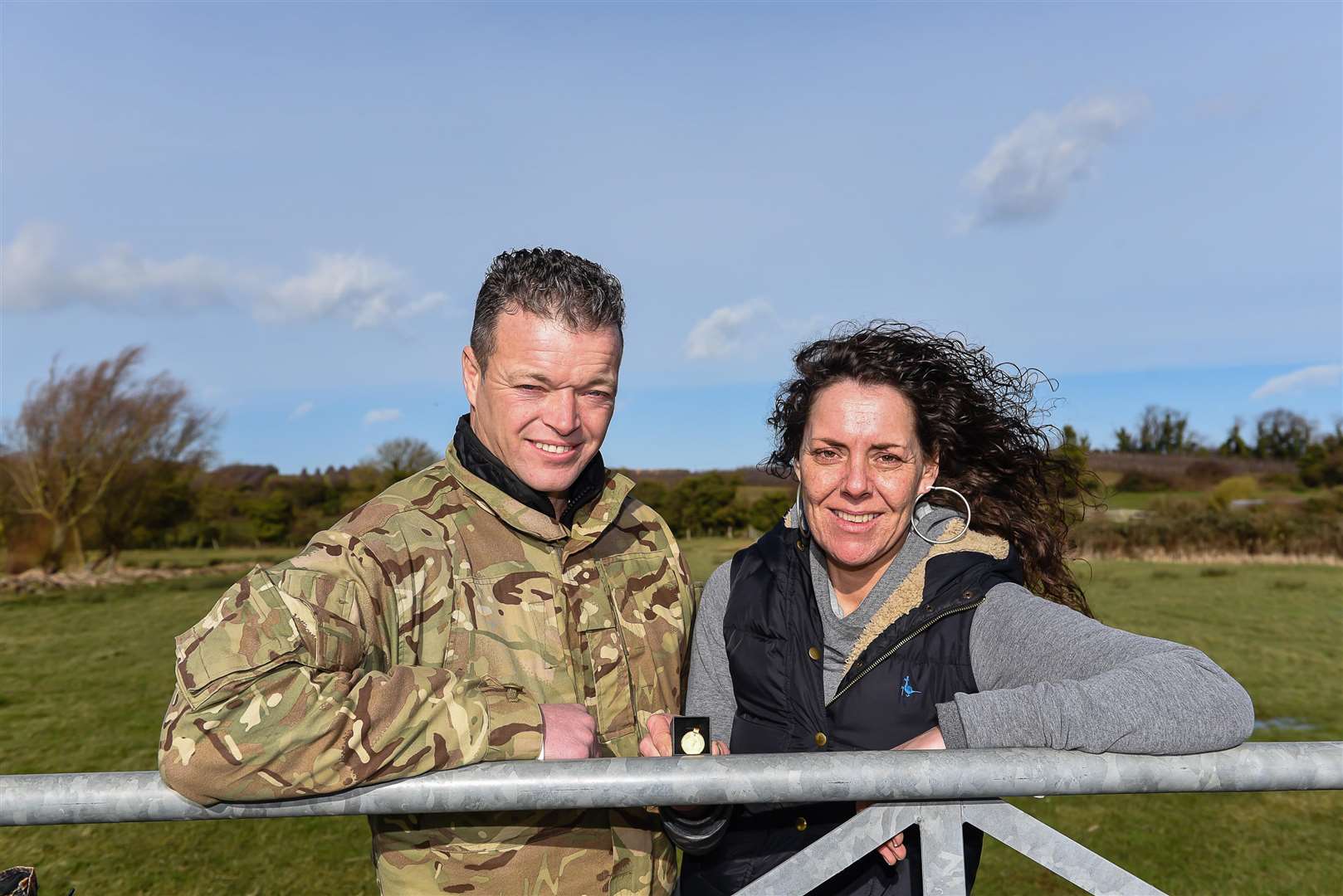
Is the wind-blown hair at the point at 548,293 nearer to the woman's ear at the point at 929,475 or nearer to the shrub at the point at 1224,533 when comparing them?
the woman's ear at the point at 929,475

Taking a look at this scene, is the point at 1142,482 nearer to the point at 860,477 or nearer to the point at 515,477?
the point at 860,477

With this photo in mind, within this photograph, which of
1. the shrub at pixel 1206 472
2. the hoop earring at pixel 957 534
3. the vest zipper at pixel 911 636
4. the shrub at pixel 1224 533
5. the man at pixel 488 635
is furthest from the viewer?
the shrub at pixel 1206 472

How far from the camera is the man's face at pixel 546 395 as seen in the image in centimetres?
211

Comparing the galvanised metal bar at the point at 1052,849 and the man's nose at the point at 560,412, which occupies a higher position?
the man's nose at the point at 560,412

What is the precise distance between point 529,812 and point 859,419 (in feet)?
4.26

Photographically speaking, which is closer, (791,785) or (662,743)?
(791,785)

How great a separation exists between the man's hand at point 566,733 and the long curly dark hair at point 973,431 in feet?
3.85

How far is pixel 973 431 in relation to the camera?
252 cm

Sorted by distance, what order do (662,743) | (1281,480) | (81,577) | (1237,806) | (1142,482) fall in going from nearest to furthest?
(662,743) < (1237,806) < (81,577) < (1281,480) < (1142,482)

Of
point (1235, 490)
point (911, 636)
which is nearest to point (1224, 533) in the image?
point (1235, 490)

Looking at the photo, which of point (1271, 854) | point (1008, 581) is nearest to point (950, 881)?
point (1008, 581)

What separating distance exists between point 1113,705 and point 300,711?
1371mm

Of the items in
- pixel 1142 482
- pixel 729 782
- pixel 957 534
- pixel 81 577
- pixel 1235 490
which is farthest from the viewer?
pixel 1142 482

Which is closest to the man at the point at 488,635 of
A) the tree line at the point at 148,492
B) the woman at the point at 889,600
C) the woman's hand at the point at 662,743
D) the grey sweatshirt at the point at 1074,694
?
the woman's hand at the point at 662,743
